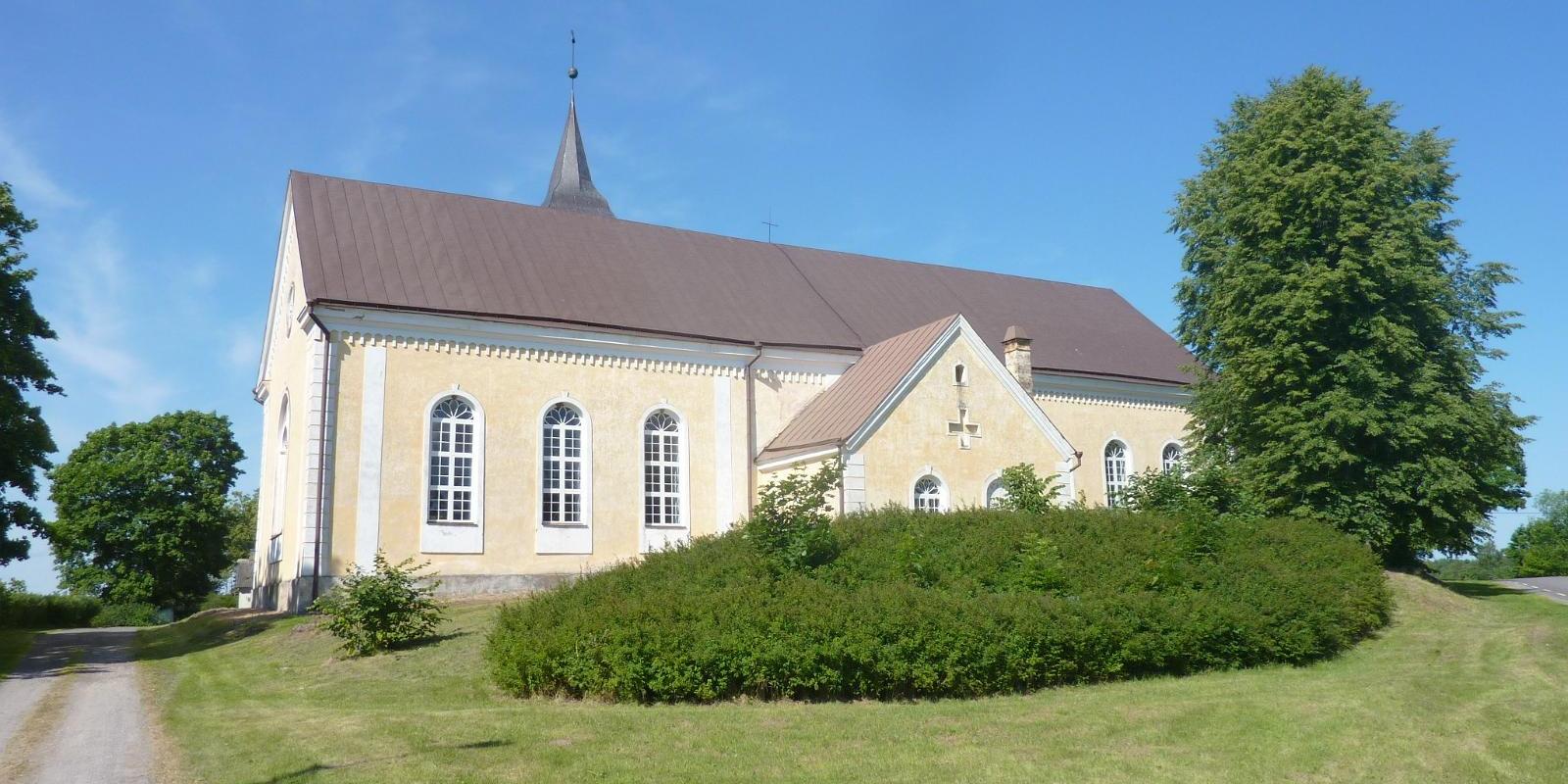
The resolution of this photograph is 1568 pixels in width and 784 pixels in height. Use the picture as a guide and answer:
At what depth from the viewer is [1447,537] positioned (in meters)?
26.6

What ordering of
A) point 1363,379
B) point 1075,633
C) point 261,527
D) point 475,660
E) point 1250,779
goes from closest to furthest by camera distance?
point 1250,779
point 1075,633
point 475,660
point 1363,379
point 261,527

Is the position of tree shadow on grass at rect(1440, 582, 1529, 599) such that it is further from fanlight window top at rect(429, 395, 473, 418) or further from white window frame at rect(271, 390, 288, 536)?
white window frame at rect(271, 390, 288, 536)

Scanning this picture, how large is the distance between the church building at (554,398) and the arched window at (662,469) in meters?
0.05

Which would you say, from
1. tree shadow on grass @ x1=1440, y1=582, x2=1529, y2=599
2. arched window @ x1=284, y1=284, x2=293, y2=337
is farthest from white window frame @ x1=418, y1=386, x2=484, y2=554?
tree shadow on grass @ x1=1440, y1=582, x2=1529, y2=599

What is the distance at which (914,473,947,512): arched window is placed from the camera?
24906 millimetres

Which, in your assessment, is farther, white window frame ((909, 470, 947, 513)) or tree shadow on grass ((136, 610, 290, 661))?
white window frame ((909, 470, 947, 513))

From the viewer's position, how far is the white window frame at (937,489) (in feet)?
81.1

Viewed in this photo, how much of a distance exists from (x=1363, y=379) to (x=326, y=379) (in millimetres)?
22602

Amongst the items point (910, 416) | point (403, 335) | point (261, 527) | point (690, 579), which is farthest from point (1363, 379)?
point (261, 527)

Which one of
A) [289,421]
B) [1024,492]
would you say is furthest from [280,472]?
[1024,492]

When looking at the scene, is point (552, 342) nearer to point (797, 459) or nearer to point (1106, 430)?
point (797, 459)

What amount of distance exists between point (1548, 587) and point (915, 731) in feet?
107

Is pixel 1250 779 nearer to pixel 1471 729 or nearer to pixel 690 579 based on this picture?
pixel 1471 729

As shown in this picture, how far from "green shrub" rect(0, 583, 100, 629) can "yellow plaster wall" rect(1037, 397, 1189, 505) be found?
32.9 metres
